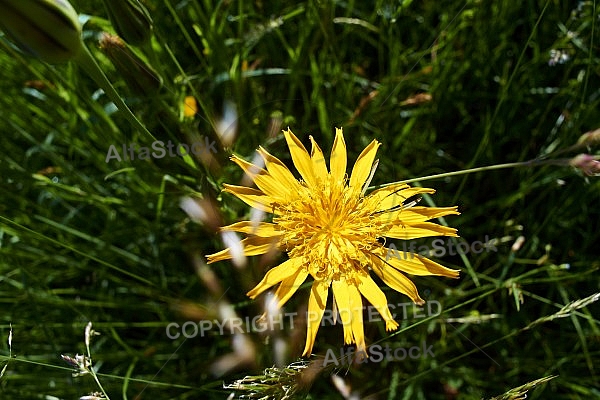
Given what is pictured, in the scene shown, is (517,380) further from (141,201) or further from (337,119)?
(141,201)

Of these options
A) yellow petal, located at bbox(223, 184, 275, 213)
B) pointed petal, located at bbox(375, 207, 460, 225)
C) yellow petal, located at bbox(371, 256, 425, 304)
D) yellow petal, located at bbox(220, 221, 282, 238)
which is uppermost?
yellow petal, located at bbox(223, 184, 275, 213)

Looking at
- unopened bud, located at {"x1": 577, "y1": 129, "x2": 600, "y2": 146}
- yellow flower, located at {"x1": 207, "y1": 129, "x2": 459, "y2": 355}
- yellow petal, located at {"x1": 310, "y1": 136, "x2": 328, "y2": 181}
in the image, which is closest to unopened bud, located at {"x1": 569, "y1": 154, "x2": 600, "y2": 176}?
unopened bud, located at {"x1": 577, "y1": 129, "x2": 600, "y2": 146}

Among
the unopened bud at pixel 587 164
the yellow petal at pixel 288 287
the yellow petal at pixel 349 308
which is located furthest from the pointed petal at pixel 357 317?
the unopened bud at pixel 587 164

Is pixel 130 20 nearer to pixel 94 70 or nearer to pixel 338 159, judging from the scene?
pixel 94 70

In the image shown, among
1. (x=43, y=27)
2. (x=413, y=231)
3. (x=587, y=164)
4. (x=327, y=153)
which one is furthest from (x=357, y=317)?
(x=43, y=27)

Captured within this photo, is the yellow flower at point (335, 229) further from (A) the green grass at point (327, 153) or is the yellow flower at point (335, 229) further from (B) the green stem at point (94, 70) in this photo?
(B) the green stem at point (94, 70)

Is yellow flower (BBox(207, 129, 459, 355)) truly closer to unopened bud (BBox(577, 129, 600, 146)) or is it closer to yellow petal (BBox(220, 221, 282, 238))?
yellow petal (BBox(220, 221, 282, 238))
